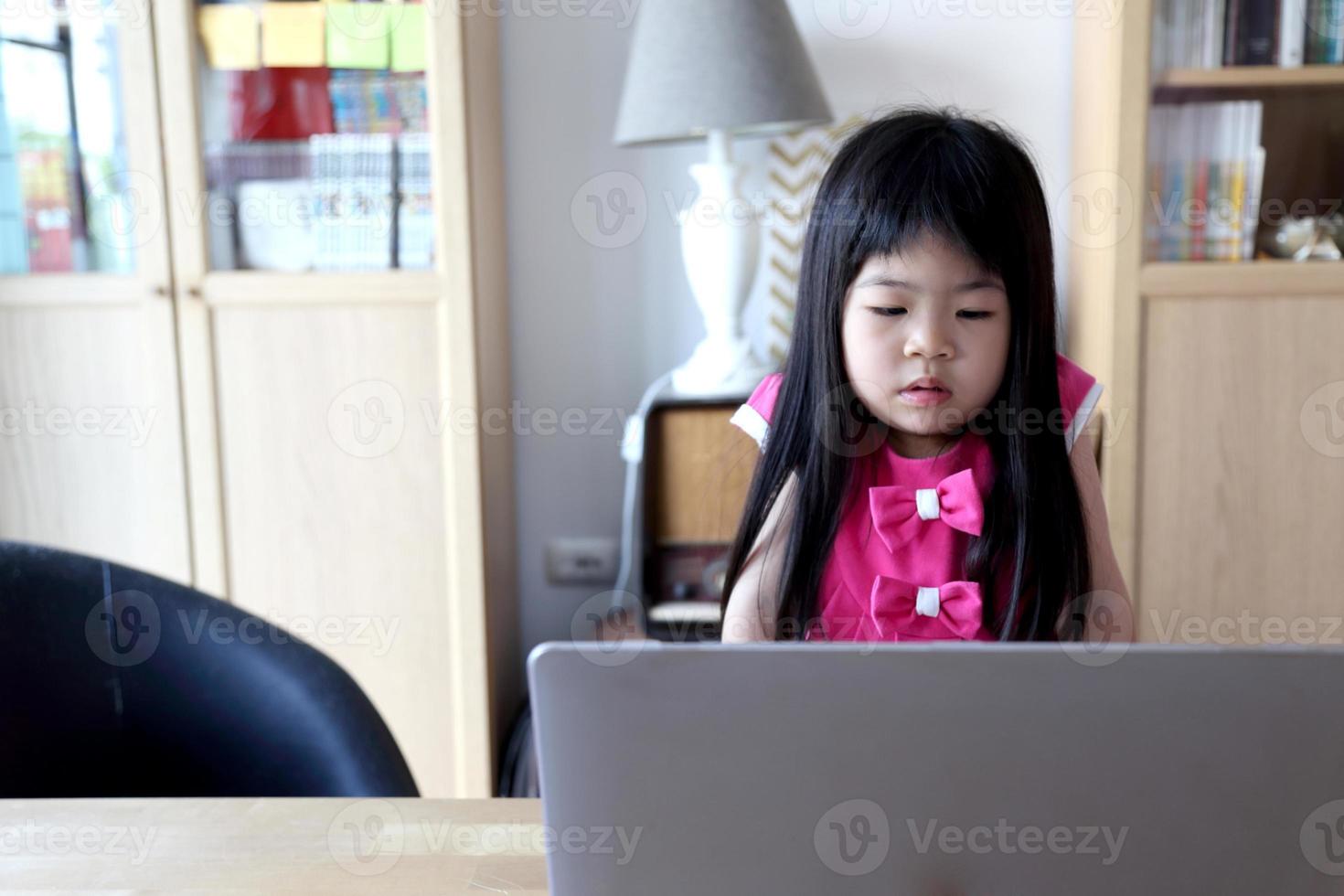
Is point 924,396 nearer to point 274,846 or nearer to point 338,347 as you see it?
point 274,846

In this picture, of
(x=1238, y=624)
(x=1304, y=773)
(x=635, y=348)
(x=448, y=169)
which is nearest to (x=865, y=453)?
(x=1304, y=773)

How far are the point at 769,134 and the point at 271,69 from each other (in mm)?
928

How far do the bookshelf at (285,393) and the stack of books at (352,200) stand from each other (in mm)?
14

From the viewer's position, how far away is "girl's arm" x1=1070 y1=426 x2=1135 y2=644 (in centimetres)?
102

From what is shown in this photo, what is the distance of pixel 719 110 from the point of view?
2.00 meters

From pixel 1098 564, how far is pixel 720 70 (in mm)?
1241

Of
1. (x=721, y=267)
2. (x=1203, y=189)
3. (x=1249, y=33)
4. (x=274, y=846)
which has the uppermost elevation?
(x=1249, y=33)

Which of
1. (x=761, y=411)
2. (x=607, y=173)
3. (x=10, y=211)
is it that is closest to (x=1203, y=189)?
(x=607, y=173)

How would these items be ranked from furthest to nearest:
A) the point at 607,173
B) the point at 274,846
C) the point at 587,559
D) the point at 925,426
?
the point at 587,559 < the point at 607,173 < the point at 925,426 < the point at 274,846

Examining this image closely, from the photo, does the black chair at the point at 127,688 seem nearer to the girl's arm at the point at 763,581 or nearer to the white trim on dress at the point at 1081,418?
the girl's arm at the point at 763,581

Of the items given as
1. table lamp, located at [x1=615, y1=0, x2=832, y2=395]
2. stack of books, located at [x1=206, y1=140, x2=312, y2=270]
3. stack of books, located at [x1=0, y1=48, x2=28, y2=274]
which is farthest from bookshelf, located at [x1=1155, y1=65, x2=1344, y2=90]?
stack of books, located at [x1=0, y1=48, x2=28, y2=274]

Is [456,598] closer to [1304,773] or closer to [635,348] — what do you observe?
[635,348]

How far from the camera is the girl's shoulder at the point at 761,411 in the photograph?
109cm

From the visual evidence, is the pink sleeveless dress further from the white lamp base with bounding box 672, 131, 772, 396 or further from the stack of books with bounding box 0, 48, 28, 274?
the stack of books with bounding box 0, 48, 28, 274
